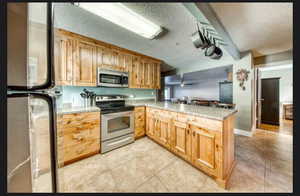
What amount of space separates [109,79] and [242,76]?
11.6ft

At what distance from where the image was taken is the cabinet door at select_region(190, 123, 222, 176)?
129 cm

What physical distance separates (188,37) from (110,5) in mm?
1492

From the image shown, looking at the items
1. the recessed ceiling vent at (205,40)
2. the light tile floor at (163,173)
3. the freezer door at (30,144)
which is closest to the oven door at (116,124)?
the light tile floor at (163,173)

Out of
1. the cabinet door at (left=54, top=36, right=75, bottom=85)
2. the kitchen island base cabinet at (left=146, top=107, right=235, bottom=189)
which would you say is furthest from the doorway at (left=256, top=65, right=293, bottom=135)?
the cabinet door at (left=54, top=36, right=75, bottom=85)

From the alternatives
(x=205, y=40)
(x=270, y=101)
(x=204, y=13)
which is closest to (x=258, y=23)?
(x=205, y=40)

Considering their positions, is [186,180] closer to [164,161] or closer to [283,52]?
[164,161]

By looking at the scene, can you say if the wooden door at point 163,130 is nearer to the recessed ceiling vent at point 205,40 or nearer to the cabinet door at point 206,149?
the cabinet door at point 206,149

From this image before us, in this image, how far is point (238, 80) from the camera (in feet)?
9.72

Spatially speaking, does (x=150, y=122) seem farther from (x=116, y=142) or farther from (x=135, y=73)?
(x=135, y=73)

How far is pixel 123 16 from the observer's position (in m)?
1.39

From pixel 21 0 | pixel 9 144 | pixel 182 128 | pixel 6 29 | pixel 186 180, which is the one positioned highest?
pixel 21 0

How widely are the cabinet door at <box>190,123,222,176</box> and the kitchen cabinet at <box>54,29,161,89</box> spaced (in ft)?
6.51

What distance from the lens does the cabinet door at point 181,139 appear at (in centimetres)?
163

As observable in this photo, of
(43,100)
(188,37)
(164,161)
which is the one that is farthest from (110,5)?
(164,161)
